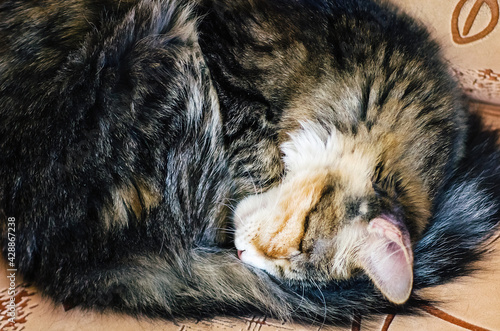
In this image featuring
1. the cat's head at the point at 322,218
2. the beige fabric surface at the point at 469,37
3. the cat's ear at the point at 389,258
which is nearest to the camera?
the cat's ear at the point at 389,258

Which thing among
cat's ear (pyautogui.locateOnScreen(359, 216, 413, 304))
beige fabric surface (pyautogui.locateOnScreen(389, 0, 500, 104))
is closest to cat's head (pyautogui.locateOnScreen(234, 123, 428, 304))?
cat's ear (pyautogui.locateOnScreen(359, 216, 413, 304))

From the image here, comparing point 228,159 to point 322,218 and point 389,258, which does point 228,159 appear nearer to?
point 322,218

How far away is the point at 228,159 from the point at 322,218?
1.05 feet

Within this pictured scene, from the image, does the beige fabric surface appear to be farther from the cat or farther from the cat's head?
the cat's head

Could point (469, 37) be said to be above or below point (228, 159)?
above

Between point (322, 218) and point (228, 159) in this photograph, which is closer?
point (322, 218)

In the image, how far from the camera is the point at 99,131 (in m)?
1.16

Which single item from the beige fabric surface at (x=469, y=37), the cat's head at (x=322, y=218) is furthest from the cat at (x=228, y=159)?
the beige fabric surface at (x=469, y=37)

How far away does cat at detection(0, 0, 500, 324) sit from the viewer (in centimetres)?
114

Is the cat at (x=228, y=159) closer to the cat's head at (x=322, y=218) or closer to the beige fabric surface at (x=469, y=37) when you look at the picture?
the cat's head at (x=322, y=218)

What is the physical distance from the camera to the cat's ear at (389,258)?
1.04 metres

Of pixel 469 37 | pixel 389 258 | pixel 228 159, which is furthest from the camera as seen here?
pixel 469 37

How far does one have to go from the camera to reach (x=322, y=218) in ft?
3.92

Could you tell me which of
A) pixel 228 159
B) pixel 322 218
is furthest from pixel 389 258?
pixel 228 159
